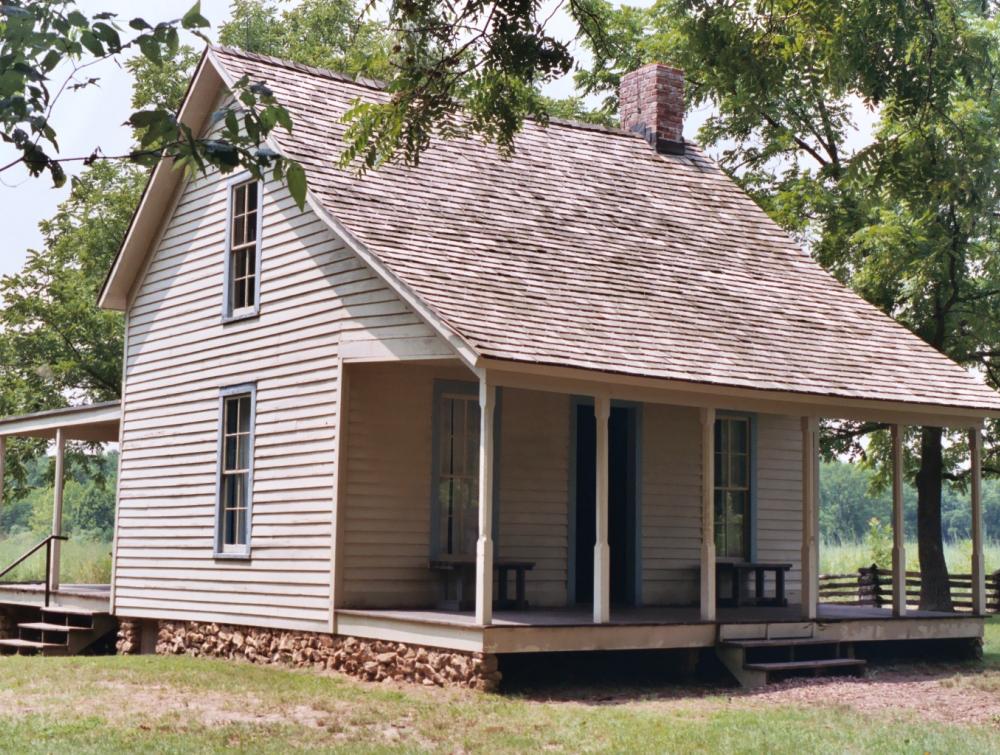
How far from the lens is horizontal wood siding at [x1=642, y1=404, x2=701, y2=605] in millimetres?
16984

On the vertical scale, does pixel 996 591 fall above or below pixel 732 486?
below

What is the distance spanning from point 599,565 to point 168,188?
27.6 feet

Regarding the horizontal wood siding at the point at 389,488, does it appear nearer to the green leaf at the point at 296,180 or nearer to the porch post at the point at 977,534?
the porch post at the point at 977,534

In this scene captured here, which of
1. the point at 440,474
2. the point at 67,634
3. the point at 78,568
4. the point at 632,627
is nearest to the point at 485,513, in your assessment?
the point at 632,627

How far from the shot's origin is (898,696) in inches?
512

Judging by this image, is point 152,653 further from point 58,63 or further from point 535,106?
point 58,63

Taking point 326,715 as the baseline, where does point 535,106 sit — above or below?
above

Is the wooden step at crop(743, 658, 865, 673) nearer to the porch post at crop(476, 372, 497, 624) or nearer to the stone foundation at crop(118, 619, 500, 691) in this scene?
the stone foundation at crop(118, 619, 500, 691)

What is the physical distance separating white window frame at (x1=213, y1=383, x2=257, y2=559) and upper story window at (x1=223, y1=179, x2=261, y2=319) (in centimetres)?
92

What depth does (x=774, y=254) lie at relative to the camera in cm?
1941

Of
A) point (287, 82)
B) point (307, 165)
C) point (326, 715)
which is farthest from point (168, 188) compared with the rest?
point (326, 715)

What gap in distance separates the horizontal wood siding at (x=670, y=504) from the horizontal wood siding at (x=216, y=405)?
13.3ft

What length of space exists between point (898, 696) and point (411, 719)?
4693mm

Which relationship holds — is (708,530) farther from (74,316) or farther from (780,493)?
(74,316)
